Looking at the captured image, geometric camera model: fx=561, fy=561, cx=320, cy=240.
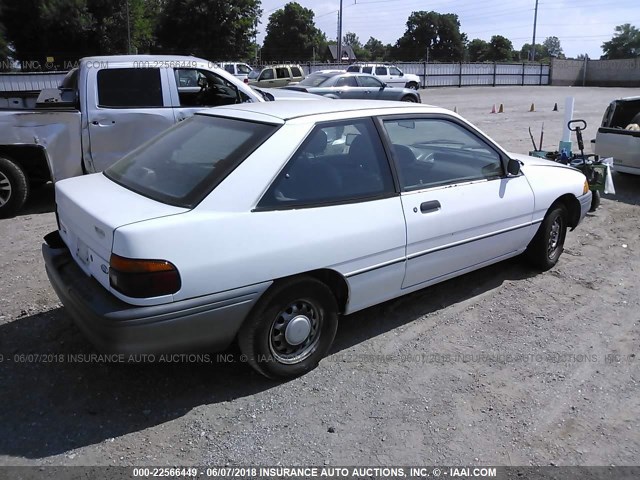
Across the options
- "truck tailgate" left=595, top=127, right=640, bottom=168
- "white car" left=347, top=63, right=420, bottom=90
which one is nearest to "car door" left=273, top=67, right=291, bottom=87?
"white car" left=347, top=63, right=420, bottom=90

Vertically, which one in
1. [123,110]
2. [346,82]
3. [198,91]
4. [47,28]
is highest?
Result: [47,28]

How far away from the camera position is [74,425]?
2973 millimetres

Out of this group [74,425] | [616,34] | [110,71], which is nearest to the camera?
[74,425]

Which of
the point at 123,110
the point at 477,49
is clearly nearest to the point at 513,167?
the point at 123,110

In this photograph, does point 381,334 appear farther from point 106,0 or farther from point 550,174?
point 106,0

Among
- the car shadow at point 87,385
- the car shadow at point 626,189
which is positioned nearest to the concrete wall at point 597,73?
the car shadow at point 626,189

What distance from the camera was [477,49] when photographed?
347ft

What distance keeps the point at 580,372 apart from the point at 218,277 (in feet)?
7.91

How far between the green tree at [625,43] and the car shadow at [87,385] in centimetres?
10482

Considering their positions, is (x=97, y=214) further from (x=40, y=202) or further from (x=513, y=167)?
(x=40, y=202)

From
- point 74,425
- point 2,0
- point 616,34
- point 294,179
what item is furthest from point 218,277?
point 616,34

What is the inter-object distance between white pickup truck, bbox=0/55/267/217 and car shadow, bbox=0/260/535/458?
314 cm

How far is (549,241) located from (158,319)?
12.1 feet

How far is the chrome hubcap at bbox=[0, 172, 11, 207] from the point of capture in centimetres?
655
